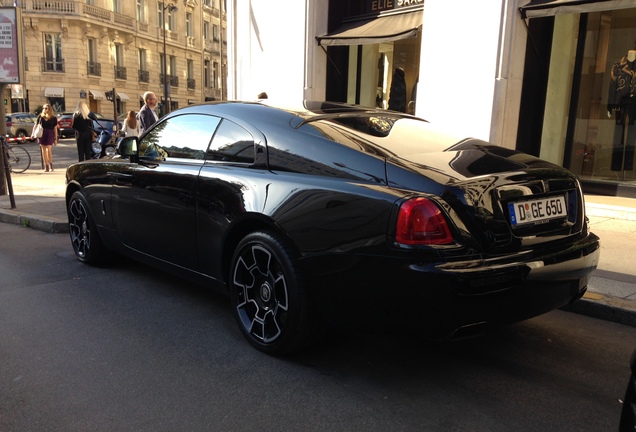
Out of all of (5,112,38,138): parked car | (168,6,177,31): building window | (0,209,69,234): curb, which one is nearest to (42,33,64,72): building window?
(168,6,177,31): building window

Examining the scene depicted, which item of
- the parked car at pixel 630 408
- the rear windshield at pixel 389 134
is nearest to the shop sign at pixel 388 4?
the rear windshield at pixel 389 134

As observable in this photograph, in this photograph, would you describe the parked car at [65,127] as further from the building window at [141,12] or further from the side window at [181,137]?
the side window at [181,137]

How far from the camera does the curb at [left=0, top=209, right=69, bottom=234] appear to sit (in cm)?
745

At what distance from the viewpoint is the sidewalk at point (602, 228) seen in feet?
14.0

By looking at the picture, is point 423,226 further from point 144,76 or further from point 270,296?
point 144,76

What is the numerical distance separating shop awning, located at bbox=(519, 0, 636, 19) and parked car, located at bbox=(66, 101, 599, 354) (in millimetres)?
4961

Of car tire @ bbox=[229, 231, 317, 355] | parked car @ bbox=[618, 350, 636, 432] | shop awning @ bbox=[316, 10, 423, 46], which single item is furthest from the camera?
shop awning @ bbox=[316, 10, 423, 46]

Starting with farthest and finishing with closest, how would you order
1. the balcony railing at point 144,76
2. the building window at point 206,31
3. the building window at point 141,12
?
1. the building window at point 206,31
2. the balcony railing at point 144,76
3. the building window at point 141,12

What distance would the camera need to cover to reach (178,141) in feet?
14.4

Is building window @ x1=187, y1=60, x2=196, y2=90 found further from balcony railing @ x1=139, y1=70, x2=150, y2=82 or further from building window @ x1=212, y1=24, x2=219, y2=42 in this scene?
balcony railing @ x1=139, y1=70, x2=150, y2=82

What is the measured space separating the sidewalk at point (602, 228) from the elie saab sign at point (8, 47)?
7.23 feet

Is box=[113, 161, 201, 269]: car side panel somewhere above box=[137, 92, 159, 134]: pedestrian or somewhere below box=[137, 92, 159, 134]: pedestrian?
below

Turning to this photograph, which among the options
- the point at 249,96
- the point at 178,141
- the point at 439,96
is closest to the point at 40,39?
the point at 249,96

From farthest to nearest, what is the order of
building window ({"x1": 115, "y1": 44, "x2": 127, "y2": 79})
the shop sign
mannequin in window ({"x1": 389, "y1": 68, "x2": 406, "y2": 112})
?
building window ({"x1": 115, "y1": 44, "x2": 127, "y2": 79})
mannequin in window ({"x1": 389, "y1": 68, "x2": 406, "y2": 112})
the shop sign
